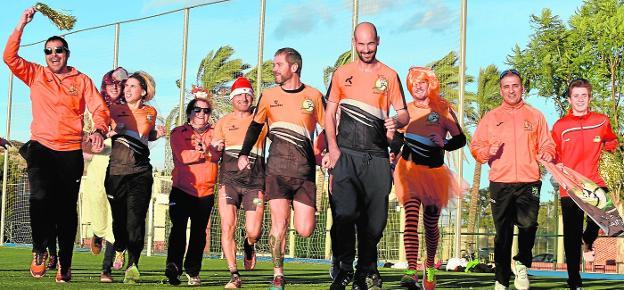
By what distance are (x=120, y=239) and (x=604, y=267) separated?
16949 mm

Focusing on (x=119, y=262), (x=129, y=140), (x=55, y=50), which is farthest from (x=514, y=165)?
(x=119, y=262)

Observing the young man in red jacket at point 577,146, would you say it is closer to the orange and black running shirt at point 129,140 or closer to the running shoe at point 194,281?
the running shoe at point 194,281

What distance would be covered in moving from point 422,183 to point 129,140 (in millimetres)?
2943

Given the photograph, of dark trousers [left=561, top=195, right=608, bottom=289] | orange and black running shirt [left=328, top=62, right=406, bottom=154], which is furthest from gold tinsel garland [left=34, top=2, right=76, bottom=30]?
dark trousers [left=561, top=195, right=608, bottom=289]

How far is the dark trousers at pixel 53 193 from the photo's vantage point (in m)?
10.4

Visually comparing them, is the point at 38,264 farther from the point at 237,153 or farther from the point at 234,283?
the point at 237,153

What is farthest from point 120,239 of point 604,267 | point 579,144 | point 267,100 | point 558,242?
point 604,267

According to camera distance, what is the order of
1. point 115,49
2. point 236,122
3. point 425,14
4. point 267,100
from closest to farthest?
point 267,100
point 236,122
point 425,14
point 115,49

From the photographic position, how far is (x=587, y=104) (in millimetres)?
10789

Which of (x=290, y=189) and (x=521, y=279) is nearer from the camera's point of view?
(x=290, y=189)

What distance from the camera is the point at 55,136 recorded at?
34.2 feet

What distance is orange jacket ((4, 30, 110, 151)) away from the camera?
34.2ft

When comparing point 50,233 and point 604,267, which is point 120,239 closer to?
point 50,233

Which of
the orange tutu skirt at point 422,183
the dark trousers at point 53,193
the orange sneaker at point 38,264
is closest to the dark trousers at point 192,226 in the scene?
the dark trousers at point 53,193
